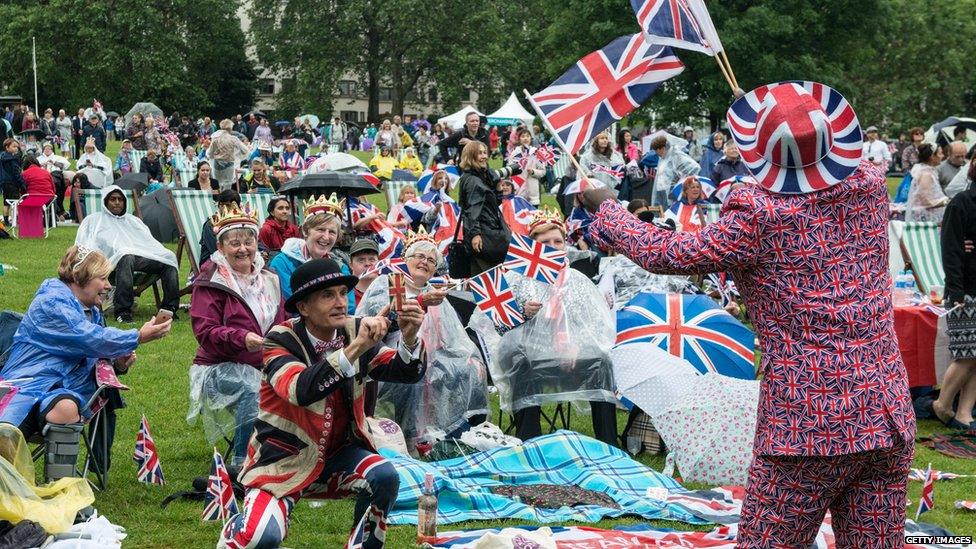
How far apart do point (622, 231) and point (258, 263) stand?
3.77m

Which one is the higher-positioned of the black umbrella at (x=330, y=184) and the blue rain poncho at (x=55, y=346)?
the black umbrella at (x=330, y=184)

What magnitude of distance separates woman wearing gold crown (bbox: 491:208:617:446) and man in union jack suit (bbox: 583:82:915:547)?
12.2ft

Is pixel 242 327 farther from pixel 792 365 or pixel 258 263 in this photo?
pixel 792 365

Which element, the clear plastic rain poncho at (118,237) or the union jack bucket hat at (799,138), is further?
the clear plastic rain poncho at (118,237)

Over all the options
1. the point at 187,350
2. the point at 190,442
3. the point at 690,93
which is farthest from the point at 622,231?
the point at 690,93

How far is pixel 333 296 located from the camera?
489 cm

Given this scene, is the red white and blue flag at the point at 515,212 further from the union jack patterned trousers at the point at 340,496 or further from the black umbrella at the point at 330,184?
the union jack patterned trousers at the point at 340,496

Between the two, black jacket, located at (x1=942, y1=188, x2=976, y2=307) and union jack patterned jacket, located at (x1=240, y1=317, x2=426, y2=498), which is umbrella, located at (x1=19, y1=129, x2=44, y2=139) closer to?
black jacket, located at (x1=942, y1=188, x2=976, y2=307)

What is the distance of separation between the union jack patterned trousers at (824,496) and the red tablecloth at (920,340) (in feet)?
18.1

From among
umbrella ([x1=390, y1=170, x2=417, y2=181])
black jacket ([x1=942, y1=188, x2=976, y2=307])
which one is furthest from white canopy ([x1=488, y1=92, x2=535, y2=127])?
black jacket ([x1=942, y1=188, x2=976, y2=307])

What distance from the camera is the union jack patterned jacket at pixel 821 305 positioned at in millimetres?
3779

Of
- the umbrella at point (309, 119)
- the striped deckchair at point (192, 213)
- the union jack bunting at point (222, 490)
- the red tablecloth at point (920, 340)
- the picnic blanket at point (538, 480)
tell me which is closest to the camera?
the union jack bunting at point (222, 490)

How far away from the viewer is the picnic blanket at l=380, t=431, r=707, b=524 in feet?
21.5

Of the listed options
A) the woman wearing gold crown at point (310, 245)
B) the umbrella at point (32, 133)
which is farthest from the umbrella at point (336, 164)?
the umbrella at point (32, 133)
